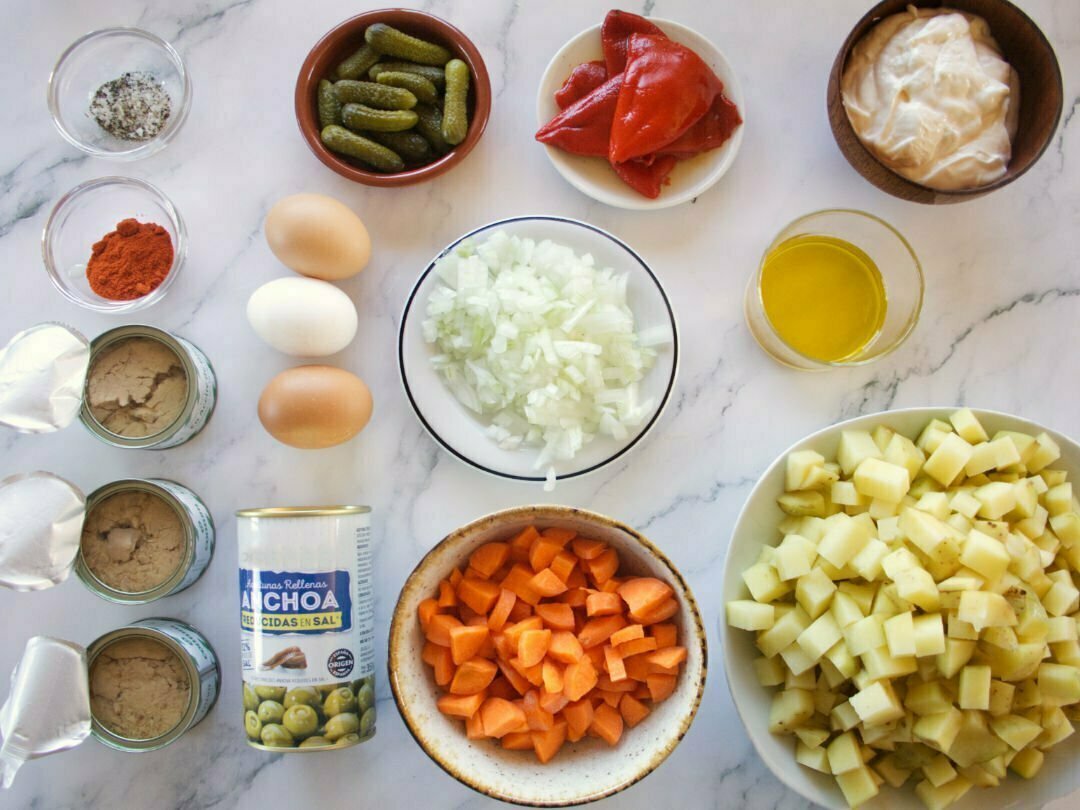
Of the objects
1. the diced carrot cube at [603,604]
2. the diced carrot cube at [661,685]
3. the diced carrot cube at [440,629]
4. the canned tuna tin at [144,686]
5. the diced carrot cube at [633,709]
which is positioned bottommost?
the canned tuna tin at [144,686]

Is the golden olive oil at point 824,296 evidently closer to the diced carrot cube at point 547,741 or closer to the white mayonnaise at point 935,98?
the white mayonnaise at point 935,98

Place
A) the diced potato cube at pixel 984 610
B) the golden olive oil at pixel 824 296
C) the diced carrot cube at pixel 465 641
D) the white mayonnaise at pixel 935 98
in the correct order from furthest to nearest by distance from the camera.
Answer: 1. the golden olive oil at pixel 824 296
2. the white mayonnaise at pixel 935 98
3. the diced carrot cube at pixel 465 641
4. the diced potato cube at pixel 984 610

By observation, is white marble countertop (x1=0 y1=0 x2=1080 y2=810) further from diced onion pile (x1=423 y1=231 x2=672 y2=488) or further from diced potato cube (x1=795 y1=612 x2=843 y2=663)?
diced potato cube (x1=795 y1=612 x2=843 y2=663)

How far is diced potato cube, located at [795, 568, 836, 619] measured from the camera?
123 cm

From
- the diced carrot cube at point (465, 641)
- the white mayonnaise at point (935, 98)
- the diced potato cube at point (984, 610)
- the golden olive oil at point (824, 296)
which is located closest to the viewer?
the diced potato cube at point (984, 610)

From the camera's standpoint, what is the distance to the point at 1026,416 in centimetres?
150

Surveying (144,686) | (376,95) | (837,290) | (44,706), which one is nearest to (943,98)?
(837,290)

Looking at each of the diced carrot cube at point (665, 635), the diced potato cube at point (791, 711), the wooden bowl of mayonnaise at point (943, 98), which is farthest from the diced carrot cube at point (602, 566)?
the wooden bowl of mayonnaise at point (943, 98)

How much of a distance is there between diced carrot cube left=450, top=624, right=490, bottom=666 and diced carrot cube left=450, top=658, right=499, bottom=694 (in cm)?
1

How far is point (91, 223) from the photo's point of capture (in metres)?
1.51

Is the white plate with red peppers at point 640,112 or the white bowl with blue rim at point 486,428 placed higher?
the white plate with red peppers at point 640,112

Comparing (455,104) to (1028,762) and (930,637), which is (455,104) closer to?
(930,637)

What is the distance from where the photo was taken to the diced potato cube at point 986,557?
1151mm

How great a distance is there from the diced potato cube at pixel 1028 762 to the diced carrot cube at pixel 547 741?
71 cm
